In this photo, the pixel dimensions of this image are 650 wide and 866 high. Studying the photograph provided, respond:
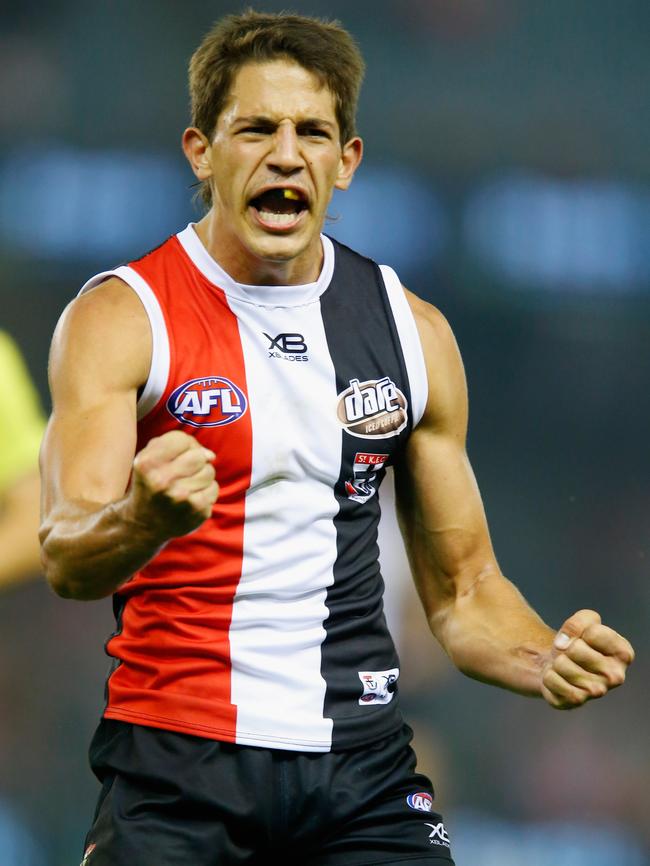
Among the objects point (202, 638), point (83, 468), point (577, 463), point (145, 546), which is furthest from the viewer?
point (577, 463)

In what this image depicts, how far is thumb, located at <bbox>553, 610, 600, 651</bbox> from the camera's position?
2045mm

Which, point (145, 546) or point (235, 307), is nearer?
point (145, 546)

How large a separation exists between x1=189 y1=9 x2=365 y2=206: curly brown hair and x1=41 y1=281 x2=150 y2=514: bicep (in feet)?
1.40

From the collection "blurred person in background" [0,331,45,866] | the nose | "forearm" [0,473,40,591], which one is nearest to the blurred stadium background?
"blurred person in background" [0,331,45,866]

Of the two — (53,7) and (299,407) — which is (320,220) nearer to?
(299,407)

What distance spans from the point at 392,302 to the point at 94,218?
256 centimetres

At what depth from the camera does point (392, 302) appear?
2.50 meters

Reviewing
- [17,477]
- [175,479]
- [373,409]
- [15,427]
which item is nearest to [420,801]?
[373,409]

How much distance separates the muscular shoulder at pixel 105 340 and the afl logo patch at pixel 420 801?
776mm

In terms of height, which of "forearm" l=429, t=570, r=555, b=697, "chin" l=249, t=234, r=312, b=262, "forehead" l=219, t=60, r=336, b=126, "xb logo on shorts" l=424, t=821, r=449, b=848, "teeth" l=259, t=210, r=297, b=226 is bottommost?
"xb logo on shorts" l=424, t=821, r=449, b=848

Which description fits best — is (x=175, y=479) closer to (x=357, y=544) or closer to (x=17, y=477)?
(x=357, y=544)

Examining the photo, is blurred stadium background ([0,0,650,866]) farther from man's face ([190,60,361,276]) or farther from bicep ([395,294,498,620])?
man's face ([190,60,361,276])

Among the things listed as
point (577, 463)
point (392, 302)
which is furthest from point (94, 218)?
point (392, 302)

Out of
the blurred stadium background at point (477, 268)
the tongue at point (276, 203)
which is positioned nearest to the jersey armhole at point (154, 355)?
the tongue at point (276, 203)
